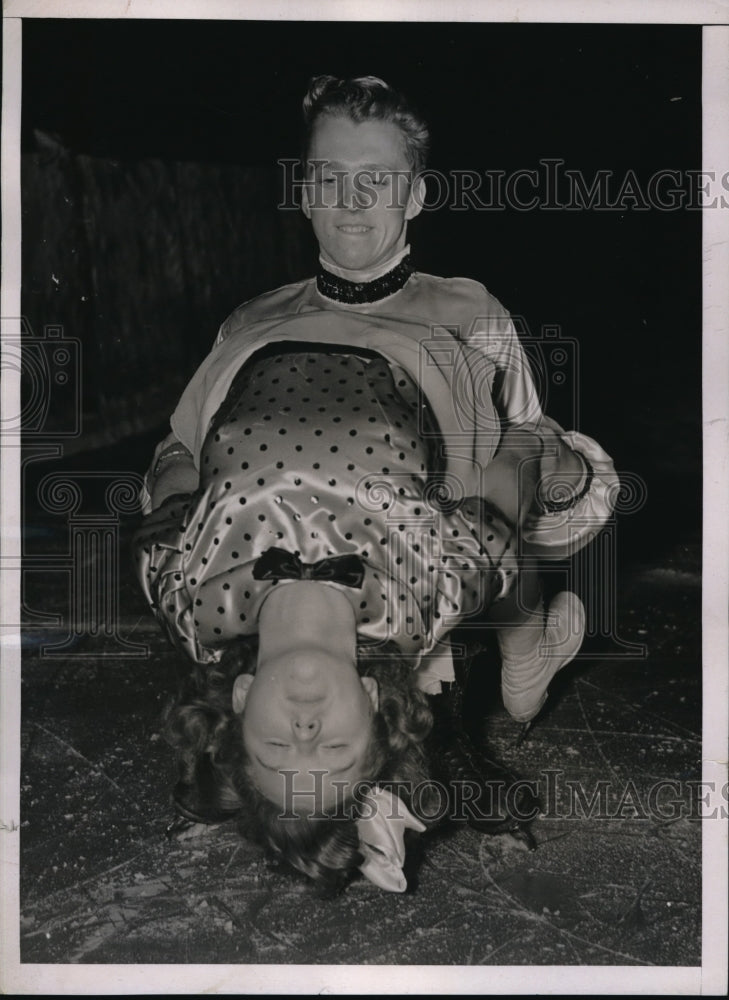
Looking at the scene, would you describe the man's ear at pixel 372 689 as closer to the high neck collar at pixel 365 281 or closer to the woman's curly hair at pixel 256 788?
the woman's curly hair at pixel 256 788

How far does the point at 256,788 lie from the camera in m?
1.35

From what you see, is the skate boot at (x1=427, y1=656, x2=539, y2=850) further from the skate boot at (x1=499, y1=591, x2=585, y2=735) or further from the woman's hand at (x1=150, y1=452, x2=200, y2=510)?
the woman's hand at (x1=150, y1=452, x2=200, y2=510)

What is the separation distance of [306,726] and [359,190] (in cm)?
65

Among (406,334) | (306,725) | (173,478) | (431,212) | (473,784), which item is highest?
(431,212)

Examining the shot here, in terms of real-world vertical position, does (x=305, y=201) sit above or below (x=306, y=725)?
above

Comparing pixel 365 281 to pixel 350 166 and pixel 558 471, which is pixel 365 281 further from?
pixel 558 471

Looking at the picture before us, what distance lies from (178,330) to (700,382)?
673 millimetres

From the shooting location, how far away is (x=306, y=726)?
1.28 meters

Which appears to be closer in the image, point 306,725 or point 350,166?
point 306,725

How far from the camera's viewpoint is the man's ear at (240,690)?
4.38 ft

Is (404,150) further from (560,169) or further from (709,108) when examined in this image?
(709,108)

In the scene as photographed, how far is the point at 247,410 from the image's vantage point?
1341 mm

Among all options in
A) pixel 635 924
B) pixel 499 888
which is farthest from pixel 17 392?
pixel 635 924

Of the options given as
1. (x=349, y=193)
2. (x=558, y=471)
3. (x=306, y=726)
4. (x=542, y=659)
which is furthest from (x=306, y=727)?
(x=349, y=193)
